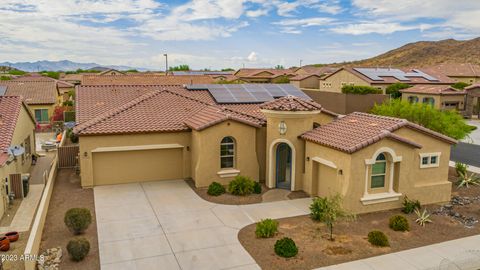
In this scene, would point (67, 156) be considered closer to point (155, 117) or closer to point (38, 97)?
point (155, 117)

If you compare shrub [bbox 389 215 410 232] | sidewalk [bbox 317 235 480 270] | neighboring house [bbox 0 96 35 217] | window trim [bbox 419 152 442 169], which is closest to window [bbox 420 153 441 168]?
window trim [bbox 419 152 442 169]

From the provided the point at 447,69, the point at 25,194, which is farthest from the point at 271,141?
the point at 447,69

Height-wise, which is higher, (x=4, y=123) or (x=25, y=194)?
(x=4, y=123)

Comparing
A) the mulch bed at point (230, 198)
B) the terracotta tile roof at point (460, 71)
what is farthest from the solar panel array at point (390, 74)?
the mulch bed at point (230, 198)

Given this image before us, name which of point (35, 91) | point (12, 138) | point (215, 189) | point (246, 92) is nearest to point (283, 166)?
point (215, 189)

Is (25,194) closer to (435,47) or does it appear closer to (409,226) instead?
(409,226)
